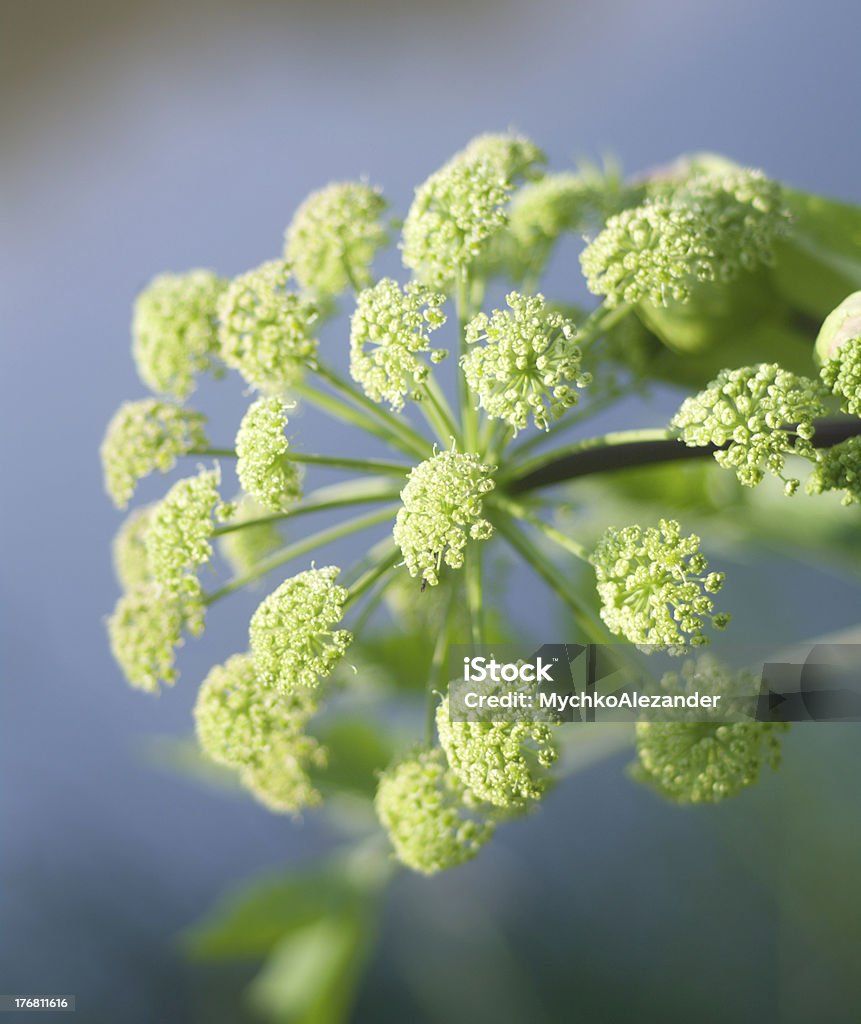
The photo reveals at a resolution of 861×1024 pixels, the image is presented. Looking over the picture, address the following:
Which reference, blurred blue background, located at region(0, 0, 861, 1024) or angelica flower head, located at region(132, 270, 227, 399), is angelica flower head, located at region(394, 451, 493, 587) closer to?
angelica flower head, located at region(132, 270, 227, 399)

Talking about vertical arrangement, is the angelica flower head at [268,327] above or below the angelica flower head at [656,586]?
above

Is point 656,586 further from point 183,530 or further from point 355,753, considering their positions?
point 355,753

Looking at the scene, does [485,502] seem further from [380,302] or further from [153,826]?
[153,826]

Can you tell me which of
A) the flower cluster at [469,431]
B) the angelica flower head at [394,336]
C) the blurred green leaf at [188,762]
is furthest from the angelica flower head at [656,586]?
the blurred green leaf at [188,762]

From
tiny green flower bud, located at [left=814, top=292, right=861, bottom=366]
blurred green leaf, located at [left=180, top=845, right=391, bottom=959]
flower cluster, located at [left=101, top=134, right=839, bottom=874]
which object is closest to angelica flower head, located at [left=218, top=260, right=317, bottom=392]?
flower cluster, located at [left=101, top=134, right=839, bottom=874]

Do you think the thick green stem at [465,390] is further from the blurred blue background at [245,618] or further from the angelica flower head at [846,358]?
the blurred blue background at [245,618]

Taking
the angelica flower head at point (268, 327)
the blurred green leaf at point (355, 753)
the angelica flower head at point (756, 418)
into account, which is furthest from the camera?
the blurred green leaf at point (355, 753)

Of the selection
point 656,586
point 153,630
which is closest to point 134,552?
point 153,630
